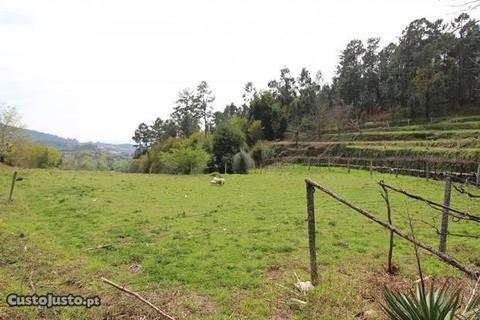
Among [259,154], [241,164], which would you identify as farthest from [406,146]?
[259,154]

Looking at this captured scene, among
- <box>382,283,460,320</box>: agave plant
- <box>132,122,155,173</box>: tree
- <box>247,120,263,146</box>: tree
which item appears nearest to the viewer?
<box>382,283,460,320</box>: agave plant

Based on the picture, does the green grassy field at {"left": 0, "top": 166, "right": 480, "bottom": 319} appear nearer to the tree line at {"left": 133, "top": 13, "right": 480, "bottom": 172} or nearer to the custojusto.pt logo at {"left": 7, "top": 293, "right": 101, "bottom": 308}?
the custojusto.pt logo at {"left": 7, "top": 293, "right": 101, "bottom": 308}

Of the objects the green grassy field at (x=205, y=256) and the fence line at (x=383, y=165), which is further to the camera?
the fence line at (x=383, y=165)

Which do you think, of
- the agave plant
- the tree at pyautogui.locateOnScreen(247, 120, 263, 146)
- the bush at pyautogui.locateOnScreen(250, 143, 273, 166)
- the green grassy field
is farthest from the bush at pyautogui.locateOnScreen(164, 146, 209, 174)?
the agave plant

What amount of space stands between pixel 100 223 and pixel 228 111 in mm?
85537

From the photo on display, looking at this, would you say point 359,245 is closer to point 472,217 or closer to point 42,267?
point 472,217

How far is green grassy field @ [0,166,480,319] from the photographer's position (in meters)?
5.15

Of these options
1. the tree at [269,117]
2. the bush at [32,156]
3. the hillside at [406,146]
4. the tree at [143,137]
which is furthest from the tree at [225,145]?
the tree at [143,137]

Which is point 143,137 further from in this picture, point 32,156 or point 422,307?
point 422,307

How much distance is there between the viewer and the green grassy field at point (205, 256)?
16.9ft

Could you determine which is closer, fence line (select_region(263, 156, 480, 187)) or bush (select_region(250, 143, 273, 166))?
fence line (select_region(263, 156, 480, 187))

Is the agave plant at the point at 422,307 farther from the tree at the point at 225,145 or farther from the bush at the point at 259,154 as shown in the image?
the bush at the point at 259,154

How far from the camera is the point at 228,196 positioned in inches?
674

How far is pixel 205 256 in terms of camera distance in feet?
25.3
